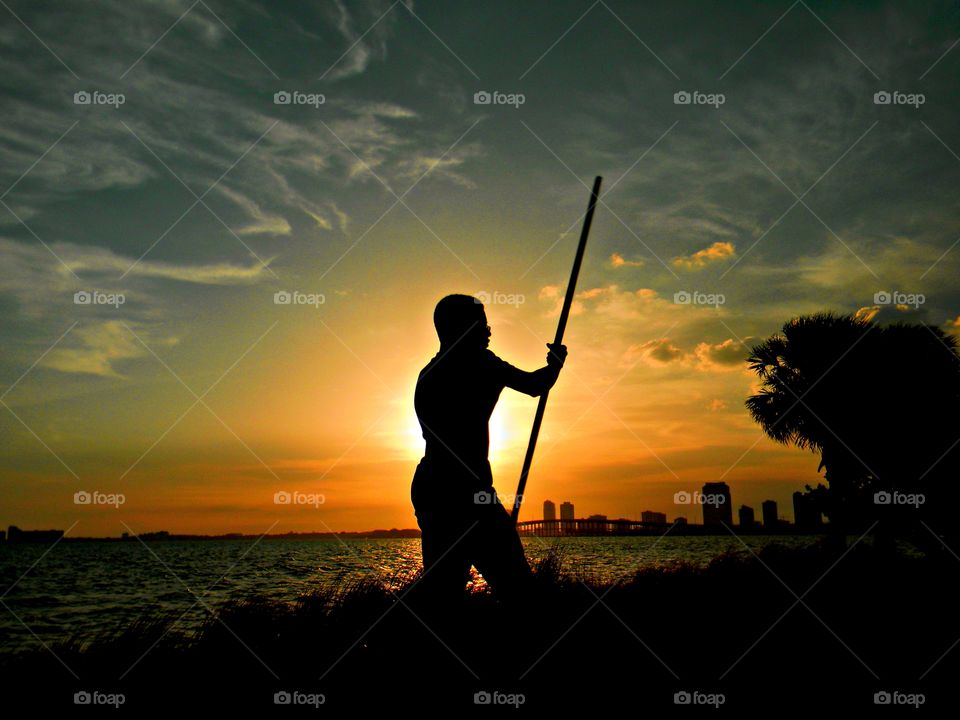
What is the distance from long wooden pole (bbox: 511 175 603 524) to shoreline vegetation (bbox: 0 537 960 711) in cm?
65

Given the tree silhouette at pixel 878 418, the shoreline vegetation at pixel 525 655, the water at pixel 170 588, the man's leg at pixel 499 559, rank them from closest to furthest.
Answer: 1. the man's leg at pixel 499 559
2. the shoreline vegetation at pixel 525 655
3. the water at pixel 170 588
4. the tree silhouette at pixel 878 418

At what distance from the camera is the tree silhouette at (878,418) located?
15461mm

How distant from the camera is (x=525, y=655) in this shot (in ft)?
16.6

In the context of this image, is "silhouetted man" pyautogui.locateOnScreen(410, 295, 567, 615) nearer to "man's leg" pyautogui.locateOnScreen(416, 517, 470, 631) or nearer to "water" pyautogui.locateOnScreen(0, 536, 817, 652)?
"man's leg" pyautogui.locateOnScreen(416, 517, 470, 631)

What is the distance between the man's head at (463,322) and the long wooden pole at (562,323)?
0.56 meters

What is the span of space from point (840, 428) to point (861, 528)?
8.26 ft

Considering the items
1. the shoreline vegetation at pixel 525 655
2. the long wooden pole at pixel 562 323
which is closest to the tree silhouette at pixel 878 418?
the shoreline vegetation at pixel 525 655

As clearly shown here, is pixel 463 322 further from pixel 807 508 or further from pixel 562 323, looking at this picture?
pixel 807 508

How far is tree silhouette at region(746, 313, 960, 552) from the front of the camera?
1546 cm

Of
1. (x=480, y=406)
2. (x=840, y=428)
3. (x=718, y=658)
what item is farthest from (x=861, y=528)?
(x=480, y=406)

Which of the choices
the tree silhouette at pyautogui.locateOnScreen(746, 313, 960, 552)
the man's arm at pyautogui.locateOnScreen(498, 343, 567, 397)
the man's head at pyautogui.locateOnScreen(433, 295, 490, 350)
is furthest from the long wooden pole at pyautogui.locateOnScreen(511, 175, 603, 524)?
the tree silhouette at pyautogui.locateOnScreen(746, 313, 960, 552)

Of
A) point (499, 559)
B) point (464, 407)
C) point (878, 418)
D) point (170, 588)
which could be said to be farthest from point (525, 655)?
point (170, 588)

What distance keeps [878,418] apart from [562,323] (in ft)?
46.5

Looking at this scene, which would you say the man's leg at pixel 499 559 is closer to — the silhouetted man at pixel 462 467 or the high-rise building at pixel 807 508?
the silhouetted man at pixel 462 467
